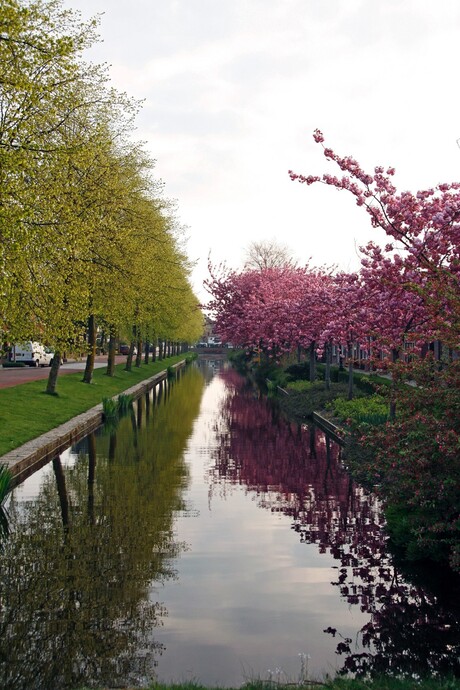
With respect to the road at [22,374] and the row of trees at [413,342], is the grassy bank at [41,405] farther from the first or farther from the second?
the row of trees at [413,342]

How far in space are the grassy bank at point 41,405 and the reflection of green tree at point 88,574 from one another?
3.35 metres

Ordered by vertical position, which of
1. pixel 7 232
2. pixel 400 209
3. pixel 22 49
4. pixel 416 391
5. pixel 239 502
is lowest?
pixel 239 502

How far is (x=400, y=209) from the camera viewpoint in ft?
60.2

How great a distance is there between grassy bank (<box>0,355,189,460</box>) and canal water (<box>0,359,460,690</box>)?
3.42 meters

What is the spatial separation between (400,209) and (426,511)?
9.83m

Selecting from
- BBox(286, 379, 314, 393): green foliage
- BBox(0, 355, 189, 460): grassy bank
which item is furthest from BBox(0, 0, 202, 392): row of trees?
BBox(286, 379, 314, 393): green foliage

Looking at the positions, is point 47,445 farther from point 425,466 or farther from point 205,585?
point 425,466

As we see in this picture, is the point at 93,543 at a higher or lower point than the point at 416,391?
lower

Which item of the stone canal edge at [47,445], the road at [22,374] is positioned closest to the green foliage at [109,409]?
the stone canal edge at [47,445]

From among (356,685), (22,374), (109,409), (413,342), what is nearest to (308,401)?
(109,409)

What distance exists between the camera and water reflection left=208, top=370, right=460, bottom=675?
7367 mm

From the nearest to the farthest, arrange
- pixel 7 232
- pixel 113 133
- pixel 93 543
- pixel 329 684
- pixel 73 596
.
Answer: pixel 329 684, pixel 73 596, pixel 93 543, pixel 7 232, pixel 113 133

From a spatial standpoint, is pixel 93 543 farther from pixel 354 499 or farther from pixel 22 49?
pixel 22 49

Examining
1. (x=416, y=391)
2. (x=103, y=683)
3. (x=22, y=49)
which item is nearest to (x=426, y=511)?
(x=416, y=391)
